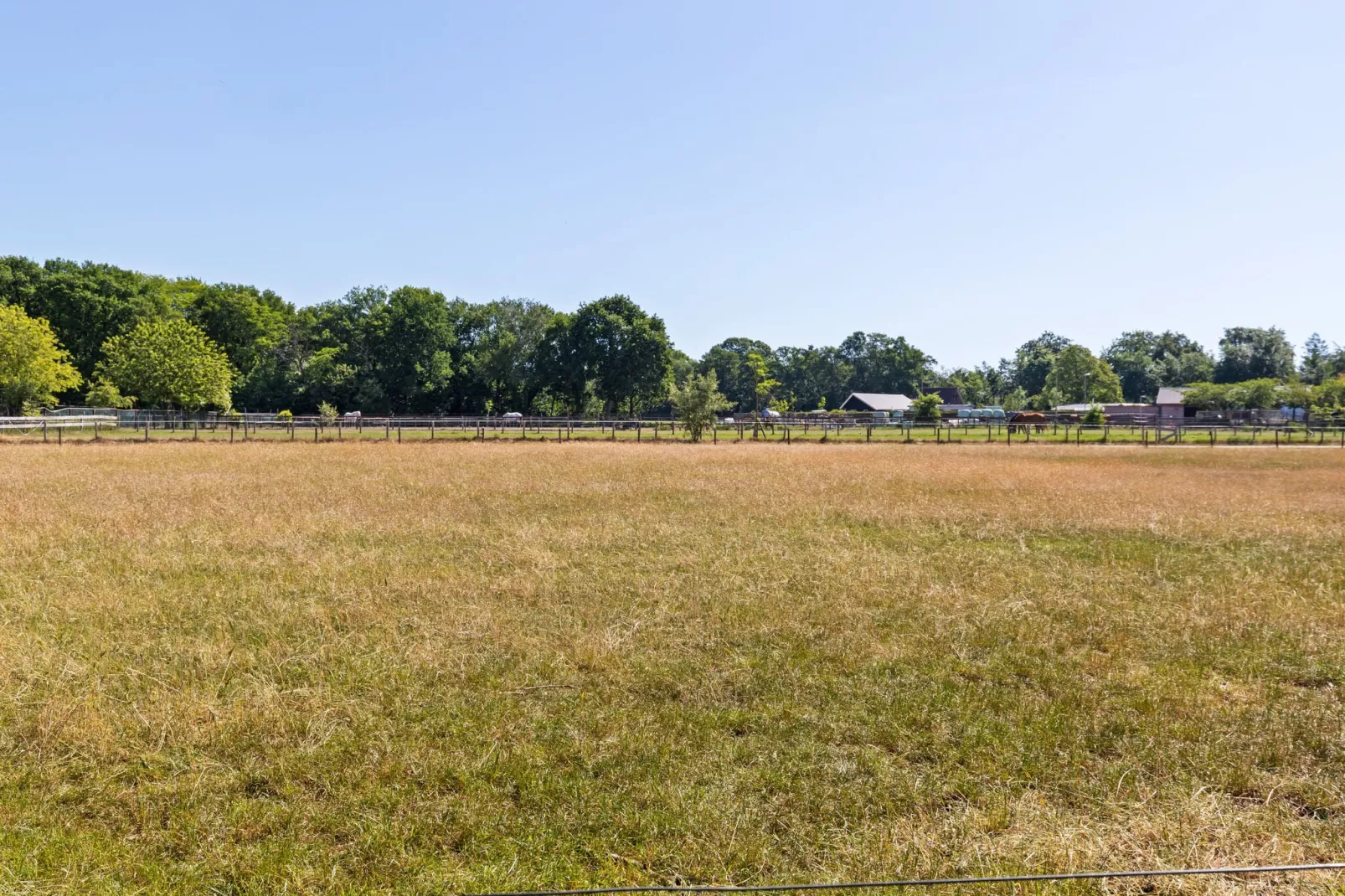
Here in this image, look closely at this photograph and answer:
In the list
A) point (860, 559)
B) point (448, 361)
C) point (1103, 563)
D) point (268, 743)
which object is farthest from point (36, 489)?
point (448, 361)

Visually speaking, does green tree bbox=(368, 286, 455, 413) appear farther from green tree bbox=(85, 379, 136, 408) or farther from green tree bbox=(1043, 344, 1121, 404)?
green tree bbox=(1043, 344, 1121, 404)

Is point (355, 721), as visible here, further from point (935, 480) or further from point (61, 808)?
point (935, 480)

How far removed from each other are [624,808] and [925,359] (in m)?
151

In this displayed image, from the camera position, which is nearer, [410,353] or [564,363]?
[410,353]

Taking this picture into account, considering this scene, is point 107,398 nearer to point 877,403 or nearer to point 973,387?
point 877,403

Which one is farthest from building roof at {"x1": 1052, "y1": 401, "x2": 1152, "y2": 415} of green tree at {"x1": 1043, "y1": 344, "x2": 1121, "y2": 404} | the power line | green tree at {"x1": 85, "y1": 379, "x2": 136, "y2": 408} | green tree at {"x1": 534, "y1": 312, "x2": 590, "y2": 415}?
green tree at {"x1": 85, "y1": 379, "x2": 136, "y2": 408}

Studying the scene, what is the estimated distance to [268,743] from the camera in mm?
5168

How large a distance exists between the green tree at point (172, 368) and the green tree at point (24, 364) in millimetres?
4616

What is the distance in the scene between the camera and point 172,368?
60375 millimetres

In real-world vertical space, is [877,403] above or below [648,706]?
above

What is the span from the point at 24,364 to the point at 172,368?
10.6m

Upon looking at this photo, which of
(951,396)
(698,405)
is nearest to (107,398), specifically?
(698,405)

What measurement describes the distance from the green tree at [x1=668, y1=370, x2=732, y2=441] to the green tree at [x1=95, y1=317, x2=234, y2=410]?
1585 inches

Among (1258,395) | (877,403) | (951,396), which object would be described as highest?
(951,396)
